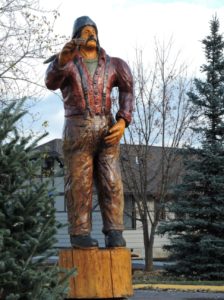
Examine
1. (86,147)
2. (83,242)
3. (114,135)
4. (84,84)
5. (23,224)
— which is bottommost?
(83,242)

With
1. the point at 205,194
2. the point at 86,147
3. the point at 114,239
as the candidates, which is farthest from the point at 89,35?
the point at 205,194

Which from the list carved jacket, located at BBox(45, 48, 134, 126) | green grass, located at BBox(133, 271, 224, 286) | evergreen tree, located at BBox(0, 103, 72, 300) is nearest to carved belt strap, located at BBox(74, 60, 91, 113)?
carved jacket, located at BBox(45, 48, 134, 126)

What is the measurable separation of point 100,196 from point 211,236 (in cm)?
1060

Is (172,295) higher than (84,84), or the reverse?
(84,84)

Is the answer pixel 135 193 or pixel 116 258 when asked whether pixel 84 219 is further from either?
pixel 135 193

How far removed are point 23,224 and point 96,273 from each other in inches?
92.9

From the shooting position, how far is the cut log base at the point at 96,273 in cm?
615

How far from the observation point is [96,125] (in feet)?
21.5

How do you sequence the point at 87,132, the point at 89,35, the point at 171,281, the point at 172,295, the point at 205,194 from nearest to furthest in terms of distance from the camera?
the point at 87,132 < the point at 89,35 < the point at 172,295 < the point at 171,281 < the point at 205,194

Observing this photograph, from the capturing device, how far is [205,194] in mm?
17656

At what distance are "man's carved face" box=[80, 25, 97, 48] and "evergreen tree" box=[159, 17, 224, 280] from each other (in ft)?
34.8

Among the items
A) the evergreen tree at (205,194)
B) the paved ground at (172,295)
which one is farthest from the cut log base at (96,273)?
the evergreen tree at (205,194)

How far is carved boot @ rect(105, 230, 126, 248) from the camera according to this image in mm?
6430

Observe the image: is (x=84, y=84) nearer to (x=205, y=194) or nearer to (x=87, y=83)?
(x=87, y=83)
